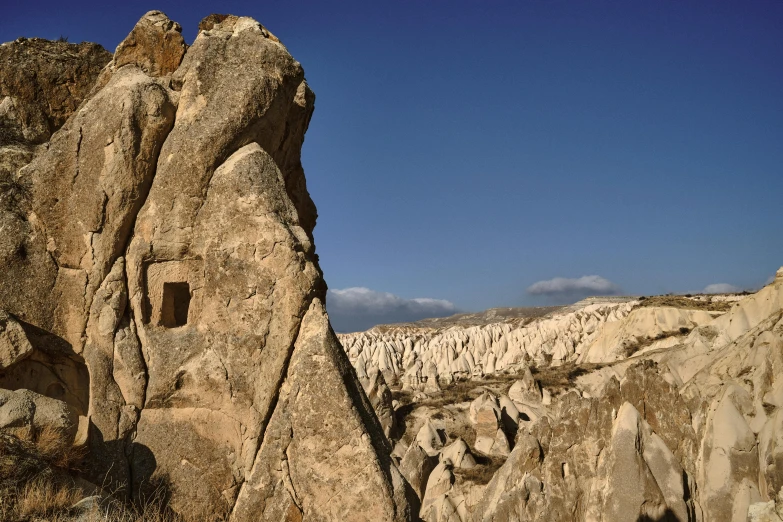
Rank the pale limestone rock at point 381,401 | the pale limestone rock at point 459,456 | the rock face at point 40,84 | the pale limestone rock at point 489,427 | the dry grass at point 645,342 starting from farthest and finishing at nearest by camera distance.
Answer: the dry grass at point 645,342 → the pale limestone rock at point 381,401 → the pale limestone rock at point 489,427 → the pale limestone rock at point 459,456 → the rock face at point 40,84

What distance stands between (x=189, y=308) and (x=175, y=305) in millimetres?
358

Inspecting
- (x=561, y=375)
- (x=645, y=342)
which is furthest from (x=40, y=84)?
(x=645, y=342)

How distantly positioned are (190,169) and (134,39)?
6.85ft

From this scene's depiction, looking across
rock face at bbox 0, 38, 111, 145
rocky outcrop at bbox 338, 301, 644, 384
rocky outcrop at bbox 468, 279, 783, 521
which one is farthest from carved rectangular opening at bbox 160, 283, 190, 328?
rocky outcrop at bbox 338, 301, 644, 384

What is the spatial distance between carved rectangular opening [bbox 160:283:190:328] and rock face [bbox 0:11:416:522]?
0.02m

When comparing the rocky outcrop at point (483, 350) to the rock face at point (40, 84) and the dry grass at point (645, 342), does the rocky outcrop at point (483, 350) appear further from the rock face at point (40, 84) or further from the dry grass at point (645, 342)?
the rock face at point (40, 84)

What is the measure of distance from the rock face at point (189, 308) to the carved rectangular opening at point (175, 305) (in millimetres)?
19

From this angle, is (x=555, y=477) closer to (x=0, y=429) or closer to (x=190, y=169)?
(x=190, y=169)

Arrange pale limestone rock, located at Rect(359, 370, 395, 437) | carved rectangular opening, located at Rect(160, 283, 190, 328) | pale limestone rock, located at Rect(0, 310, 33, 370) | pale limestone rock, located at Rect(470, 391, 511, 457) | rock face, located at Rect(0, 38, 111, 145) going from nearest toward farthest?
pale limestone rock, located at Rect(0, 310, 33, 370), carved rectangular opening, located at Rect(160, 283, 190, 328), rock face, located at Rect(0, 38, 111, 145), pale limestone rock, located at Rect(470, 391, 511, 457), pale limestone rock, located at Rect(359, 370, 395, 437)

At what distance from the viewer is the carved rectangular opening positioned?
7238mm

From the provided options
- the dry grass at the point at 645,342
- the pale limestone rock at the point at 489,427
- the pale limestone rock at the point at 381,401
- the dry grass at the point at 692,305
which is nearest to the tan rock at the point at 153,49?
the pale limestone rock at the point at 489,427

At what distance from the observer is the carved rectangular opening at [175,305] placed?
7.24 metres

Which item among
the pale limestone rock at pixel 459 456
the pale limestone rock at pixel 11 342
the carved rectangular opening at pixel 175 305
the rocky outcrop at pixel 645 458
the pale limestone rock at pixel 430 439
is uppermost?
the carved rectangular opening at pixel 175 305

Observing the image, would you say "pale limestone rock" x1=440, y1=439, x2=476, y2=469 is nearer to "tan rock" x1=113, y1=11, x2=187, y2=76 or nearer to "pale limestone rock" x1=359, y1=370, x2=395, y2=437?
"pale limestone rock" x1=359, y1=370, x2=395, y2=437
